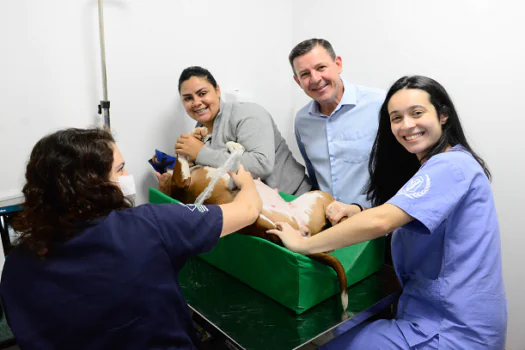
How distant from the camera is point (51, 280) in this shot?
76cm

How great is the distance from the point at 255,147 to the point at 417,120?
2.25 ft

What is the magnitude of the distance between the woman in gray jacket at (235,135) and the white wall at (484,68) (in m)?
0.76

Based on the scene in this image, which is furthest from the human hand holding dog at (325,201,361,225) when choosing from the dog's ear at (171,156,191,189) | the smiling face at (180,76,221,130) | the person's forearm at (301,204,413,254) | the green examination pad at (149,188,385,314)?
the smiling face at (180,76,221,130)

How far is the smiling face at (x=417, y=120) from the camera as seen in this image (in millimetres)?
1107

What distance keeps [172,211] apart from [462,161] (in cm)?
77

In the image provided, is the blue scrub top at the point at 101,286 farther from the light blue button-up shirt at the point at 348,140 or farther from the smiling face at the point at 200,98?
the light blue button-up shirt at the point at 348,140

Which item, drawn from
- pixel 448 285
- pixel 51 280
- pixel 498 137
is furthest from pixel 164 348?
pixel 498 137

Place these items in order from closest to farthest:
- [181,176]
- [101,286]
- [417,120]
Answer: [101,286]
[417,120]
[181,176]

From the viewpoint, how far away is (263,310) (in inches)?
41.7

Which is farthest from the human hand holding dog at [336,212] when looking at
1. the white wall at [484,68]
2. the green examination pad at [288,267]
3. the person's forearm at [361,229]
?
the white wall at [484,68]

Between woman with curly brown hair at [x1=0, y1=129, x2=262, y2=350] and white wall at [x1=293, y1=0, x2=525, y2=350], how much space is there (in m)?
1.52

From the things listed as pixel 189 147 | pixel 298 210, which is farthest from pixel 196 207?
pixel 189 147

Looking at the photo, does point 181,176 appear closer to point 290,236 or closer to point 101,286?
point 290,236

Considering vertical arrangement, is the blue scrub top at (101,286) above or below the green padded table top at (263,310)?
above
